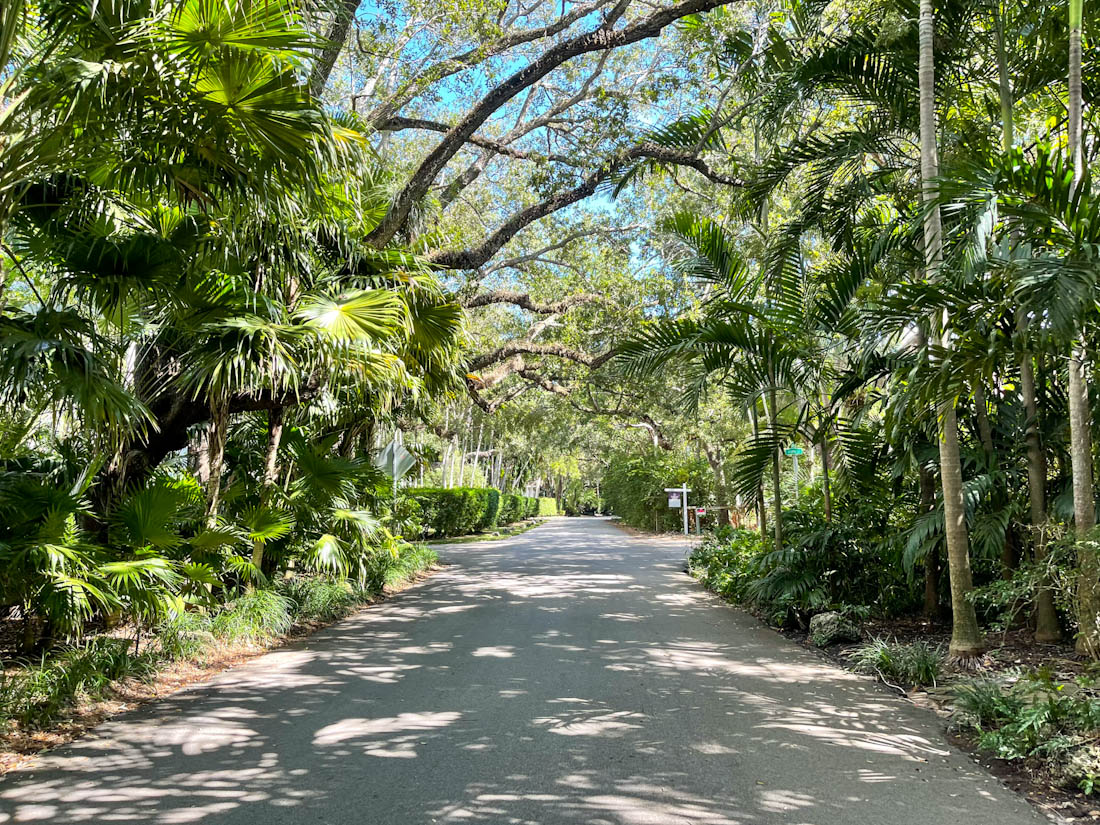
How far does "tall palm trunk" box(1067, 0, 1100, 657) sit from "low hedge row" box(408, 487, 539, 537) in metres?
16.1

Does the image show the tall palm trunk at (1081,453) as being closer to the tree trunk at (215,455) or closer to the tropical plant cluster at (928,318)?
the tropical plant cluster at (928,318)

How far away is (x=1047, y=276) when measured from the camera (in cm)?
→ 450

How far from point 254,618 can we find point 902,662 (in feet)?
20.5

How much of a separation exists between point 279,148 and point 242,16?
0.74 metres

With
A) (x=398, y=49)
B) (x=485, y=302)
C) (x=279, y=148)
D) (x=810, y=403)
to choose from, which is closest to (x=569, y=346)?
(x=485, y=302)

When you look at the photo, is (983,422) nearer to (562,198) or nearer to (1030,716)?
(1030,716)

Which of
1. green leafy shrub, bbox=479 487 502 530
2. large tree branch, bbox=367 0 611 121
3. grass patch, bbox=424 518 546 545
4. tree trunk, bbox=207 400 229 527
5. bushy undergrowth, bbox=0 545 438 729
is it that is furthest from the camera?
green leafy shrub, bbox=479 487 502 530

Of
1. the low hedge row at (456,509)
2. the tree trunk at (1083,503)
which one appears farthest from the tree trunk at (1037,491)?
the low hedge row at (456,509)

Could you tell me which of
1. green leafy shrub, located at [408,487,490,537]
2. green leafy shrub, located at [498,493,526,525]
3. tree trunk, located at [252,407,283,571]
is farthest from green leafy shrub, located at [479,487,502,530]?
tree trunk, located at [252,407,283,571]

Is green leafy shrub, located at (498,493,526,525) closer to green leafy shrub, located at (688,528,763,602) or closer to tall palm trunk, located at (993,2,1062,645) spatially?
green leafy shrub, located at (688,528,763,602)

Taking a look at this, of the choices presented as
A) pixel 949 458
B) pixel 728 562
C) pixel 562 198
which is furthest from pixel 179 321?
pixel 728 562

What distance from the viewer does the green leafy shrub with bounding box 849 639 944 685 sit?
19.2 feet

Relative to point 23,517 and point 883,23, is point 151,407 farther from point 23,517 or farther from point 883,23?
point 883,23

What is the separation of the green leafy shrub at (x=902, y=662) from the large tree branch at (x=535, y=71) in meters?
6.55
